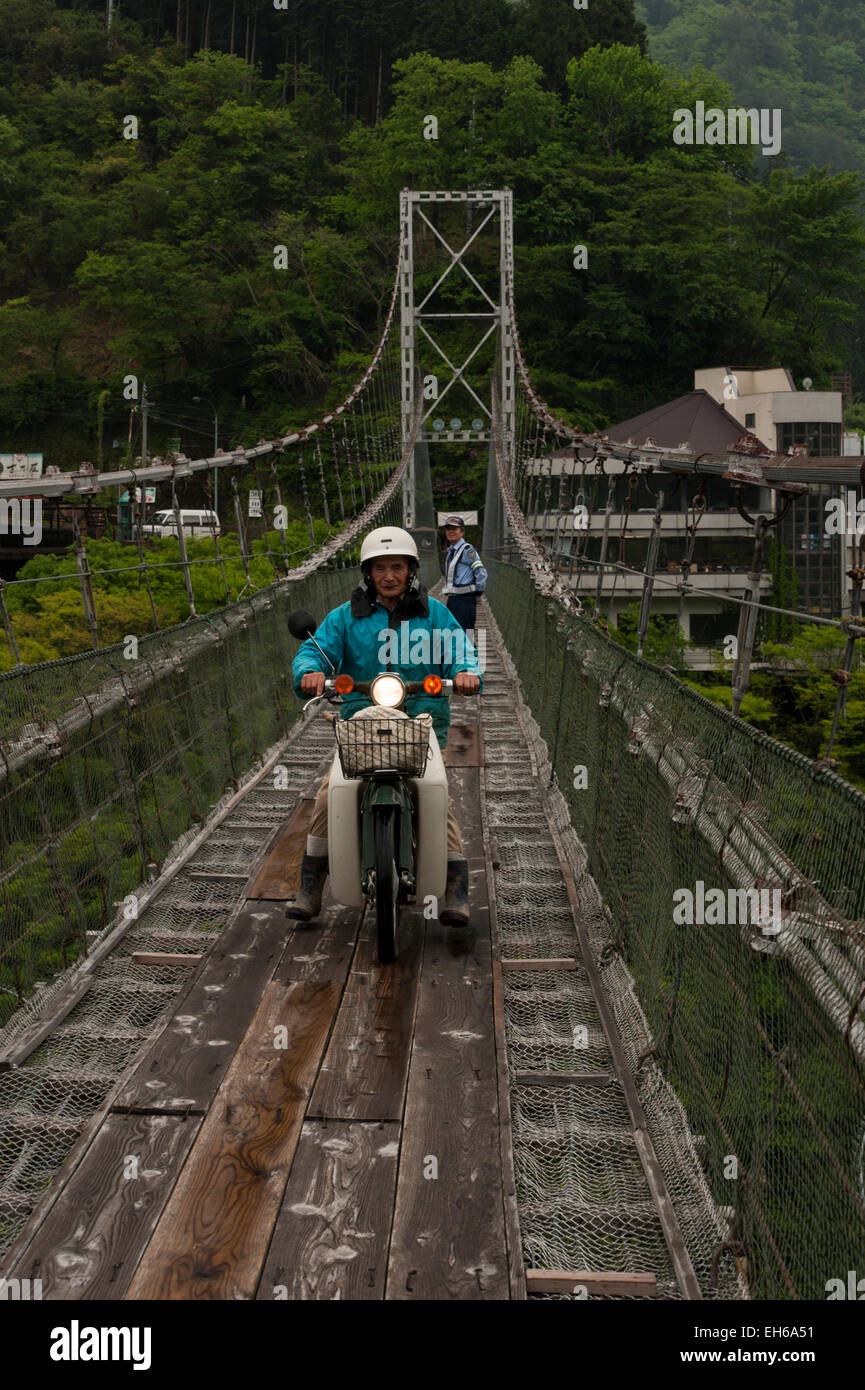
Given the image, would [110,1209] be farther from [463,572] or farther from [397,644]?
[463,572]

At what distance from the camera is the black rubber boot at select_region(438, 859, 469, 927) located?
11.3 feet

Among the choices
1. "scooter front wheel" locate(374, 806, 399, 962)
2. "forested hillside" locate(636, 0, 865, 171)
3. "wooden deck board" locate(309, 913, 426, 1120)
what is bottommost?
"wooden deck board" locate(309, 913, 426, 1120)

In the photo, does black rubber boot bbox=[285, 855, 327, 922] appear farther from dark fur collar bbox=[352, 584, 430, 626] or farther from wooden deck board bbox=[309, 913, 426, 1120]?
dark fur collar bbox=[352, 584, 430, 626]

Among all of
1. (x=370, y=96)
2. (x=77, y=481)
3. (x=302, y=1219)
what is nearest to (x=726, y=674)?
(x=77, y=481)

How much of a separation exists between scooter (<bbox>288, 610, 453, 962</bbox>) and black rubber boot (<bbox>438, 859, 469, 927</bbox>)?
0.24 feet

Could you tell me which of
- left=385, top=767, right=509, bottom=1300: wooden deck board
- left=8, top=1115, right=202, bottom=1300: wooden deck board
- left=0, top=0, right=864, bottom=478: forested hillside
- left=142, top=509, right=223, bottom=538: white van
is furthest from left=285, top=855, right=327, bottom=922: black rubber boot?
left=0, top=0, right=864, bottom=478: forested hillside

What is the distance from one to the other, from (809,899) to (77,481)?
4141mm

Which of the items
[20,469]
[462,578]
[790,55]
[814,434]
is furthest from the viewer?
[790,55]

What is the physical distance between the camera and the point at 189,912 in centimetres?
370

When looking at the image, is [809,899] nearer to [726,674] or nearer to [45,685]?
[45,685]

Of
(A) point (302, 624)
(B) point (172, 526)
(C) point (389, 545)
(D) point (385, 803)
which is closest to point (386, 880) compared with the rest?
(D) point (385, 803)

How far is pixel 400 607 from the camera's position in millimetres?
3461

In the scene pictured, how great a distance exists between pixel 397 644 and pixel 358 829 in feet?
1.66

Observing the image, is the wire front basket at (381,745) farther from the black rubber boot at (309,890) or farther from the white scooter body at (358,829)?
the black rubber boot at (309,890)
